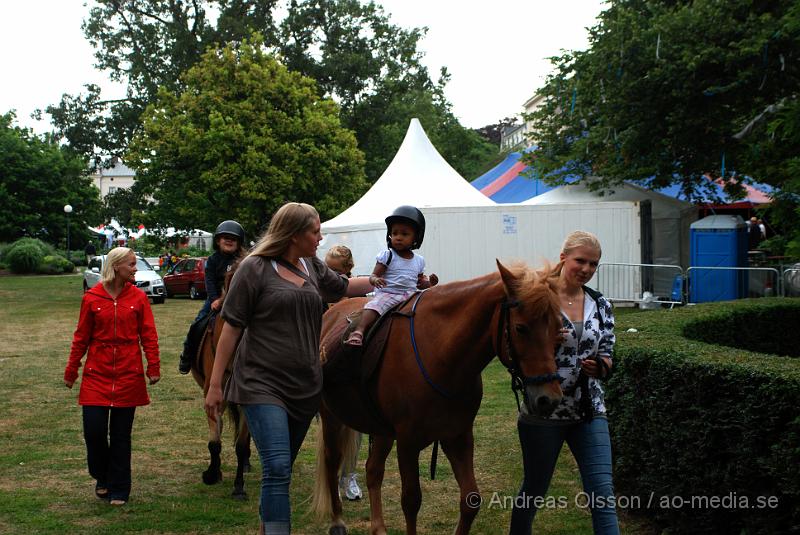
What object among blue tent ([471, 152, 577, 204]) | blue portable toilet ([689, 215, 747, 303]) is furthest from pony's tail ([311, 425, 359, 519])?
blue tent ([471, 152, 577, 204])

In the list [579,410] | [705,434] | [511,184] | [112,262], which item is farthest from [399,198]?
[579,410]

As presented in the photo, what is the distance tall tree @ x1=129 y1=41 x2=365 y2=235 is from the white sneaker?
86.2 feet

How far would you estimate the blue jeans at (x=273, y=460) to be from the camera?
13.4 feet

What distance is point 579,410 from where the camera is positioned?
411cm

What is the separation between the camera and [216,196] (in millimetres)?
32625

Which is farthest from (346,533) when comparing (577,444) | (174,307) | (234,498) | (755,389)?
(174,307)

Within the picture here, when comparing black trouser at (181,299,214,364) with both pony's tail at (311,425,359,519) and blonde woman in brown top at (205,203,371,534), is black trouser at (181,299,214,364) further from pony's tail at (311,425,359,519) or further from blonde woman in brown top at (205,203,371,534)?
blonde woman in brown top at (205,203,371,534)

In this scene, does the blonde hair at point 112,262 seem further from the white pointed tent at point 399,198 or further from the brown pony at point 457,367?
the white pointed tent at point 399,198

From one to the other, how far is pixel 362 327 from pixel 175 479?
9.63 feet

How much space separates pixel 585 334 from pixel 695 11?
15.0m

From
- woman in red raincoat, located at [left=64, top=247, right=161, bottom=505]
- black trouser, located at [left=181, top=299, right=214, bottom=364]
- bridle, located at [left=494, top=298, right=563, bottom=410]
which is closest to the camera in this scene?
bridle, located at [left=494, top=298, right=563, bottom=410]

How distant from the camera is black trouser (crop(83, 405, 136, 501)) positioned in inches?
249

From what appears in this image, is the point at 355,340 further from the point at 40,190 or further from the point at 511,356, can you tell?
the point at 40,190

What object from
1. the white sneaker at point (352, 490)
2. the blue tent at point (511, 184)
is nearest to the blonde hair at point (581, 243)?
the white sneaker at point (352, 490)
